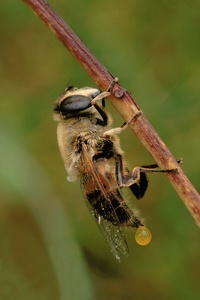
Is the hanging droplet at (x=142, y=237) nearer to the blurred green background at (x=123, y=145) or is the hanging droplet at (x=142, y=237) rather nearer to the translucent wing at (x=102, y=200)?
the translucent wing at (x=102, y=200)

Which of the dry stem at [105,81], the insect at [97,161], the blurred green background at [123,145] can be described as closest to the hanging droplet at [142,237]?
the insect at [97,161]

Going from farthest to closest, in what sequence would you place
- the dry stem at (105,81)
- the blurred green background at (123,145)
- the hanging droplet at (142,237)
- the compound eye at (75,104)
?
1. the blurred green background at (123,145)
2. the compound eye at (75,104)
3. the hanging droplet at (142,237)
4. the dry stem at (105,81)

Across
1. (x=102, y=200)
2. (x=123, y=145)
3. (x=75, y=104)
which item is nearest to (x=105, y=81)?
(x=75, y=104)

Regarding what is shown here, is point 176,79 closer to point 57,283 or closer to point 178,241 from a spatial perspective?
point 178,241

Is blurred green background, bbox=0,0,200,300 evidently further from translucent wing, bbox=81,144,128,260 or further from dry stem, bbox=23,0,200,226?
dry stem, bbox=23,0,200,226

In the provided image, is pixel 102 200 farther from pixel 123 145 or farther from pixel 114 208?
pixel 123 145

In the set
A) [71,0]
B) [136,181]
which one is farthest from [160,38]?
[136,181]

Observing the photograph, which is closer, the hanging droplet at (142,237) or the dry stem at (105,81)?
the dry stem at (105,81)
